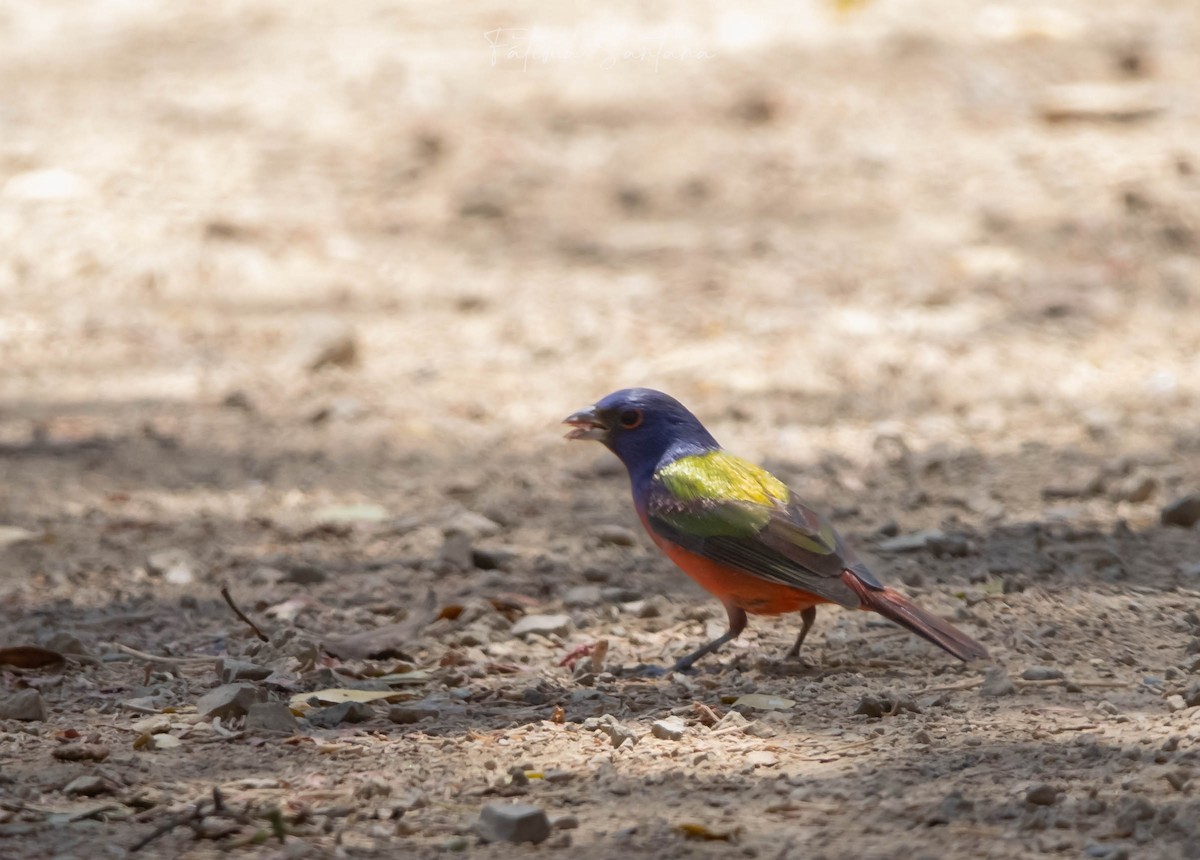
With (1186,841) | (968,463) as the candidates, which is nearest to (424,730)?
(1186,841)

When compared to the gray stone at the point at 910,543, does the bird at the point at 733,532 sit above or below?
above

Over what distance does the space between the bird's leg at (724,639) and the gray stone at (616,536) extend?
3.26ft

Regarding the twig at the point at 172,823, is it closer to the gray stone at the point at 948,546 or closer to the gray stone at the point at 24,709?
the gray stone at the point at 24,709

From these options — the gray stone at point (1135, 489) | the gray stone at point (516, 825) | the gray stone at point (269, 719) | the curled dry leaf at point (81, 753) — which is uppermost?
the curled dry leaf at point (81, 753)

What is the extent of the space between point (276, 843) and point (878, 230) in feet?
20.4

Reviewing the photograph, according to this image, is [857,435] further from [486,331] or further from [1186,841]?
[1186,841]

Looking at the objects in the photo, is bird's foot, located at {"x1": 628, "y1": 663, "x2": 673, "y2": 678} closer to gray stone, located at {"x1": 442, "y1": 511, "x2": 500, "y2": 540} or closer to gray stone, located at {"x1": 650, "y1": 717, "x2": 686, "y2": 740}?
gray stone, located at {"x1": 650, "y1": 717, "x2": 686, "y2": 740}

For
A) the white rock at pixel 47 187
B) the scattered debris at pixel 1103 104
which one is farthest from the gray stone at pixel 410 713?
the scattered debris at pixel 1103 104

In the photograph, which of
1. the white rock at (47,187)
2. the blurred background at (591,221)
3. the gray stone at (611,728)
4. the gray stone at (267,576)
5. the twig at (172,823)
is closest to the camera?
the twig at (172,823)

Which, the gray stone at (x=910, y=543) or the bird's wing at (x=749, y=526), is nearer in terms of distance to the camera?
the bird's wing at (x=749, y=526)

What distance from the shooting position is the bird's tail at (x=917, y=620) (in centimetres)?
373

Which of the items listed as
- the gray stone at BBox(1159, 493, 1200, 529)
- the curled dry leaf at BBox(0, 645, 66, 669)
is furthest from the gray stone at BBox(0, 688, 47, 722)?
the gray stone at BBox(1159, 493, 1200, 529)

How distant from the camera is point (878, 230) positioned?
27.5 feet

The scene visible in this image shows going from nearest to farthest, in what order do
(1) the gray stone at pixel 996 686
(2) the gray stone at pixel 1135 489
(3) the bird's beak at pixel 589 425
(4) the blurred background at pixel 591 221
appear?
(1) the gray stone at pixel 996 686 → (3) the bird's beak at pixel 589 425 → (2) the gray stone at pixel 1135 489 → (4) the blurred background at pixel 591 221
